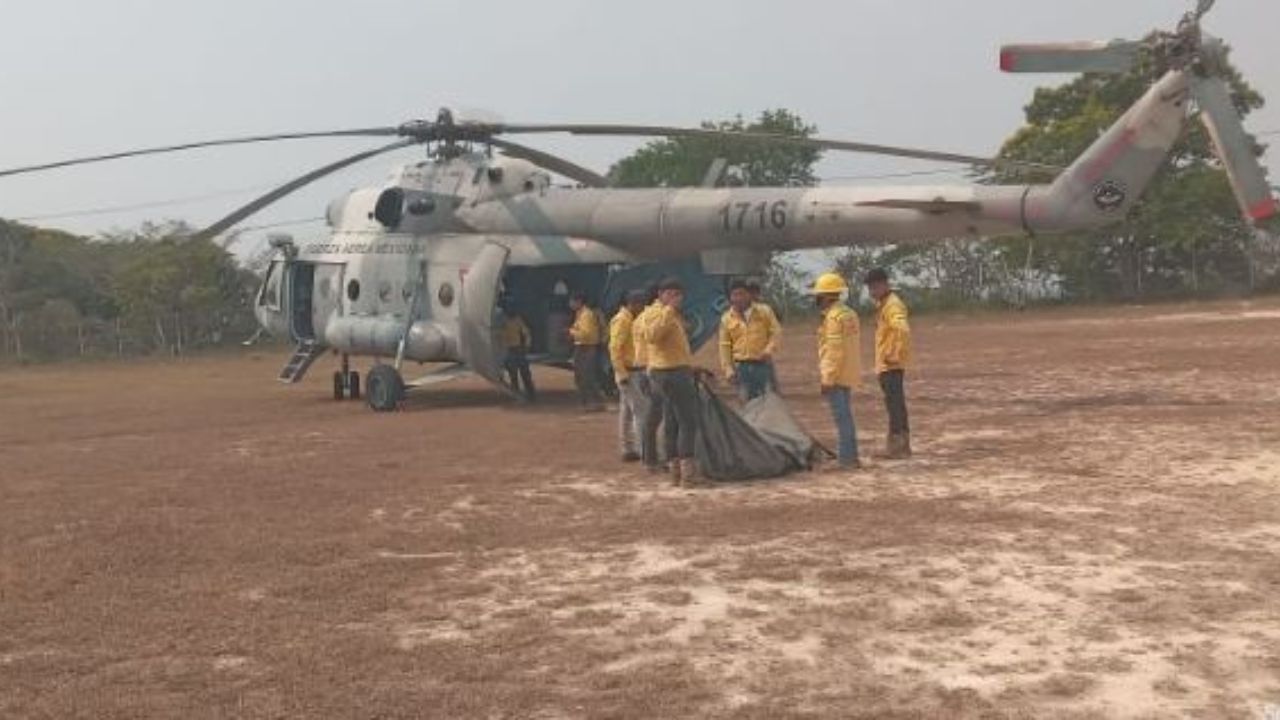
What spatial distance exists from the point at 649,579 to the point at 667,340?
11.1 feet

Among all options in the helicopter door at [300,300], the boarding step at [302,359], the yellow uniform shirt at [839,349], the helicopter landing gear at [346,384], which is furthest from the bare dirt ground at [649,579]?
the helicopter landing gear at [346,384]

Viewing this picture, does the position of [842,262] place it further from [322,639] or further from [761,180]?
[322,639]

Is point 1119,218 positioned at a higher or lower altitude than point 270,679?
higher

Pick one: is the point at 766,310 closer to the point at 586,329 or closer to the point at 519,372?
the point at 586,329

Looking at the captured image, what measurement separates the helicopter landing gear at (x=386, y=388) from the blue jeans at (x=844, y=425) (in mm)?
8693

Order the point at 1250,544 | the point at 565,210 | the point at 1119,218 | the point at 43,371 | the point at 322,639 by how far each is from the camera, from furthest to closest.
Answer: the point at 43,371
the point at 565,210
the point at 1119,218
the point at 1250,544
the point at 322,639

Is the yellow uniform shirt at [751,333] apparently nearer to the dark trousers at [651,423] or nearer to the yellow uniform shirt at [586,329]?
A: the dark trousers at [651,423]

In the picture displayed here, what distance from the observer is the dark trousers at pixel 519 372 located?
1656 cm

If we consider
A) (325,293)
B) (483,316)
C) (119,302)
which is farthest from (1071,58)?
(119,302)

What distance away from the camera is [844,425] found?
31.4 feet

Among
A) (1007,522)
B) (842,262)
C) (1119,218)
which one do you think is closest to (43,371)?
(842,262)

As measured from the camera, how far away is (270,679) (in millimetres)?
4820

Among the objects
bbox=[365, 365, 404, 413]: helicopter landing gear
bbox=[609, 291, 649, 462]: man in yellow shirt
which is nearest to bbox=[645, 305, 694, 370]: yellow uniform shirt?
bbox=[609, 291, 649, 462]: man in yellow shirt

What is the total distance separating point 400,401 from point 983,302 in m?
37.8
